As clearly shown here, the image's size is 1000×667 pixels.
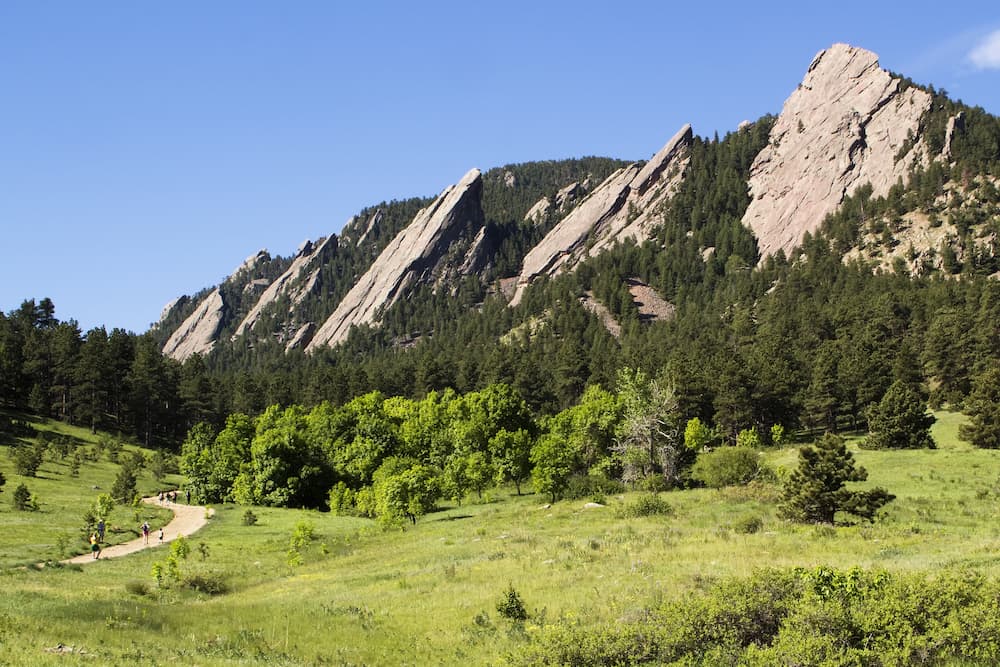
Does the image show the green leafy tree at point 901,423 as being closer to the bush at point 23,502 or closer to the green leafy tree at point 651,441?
the green leafy tree at point 651,441

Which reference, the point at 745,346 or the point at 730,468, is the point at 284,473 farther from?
the point at 745,346

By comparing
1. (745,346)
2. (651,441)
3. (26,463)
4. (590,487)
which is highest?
(745,346)

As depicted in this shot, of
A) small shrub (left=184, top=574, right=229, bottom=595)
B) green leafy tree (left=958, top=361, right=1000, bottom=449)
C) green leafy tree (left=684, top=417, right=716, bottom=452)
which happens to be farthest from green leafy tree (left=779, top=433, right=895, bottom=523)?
green leafy tree (left=958, top=361, right=1000, bottom=449)

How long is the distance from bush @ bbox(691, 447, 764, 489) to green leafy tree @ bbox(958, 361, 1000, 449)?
826 inches

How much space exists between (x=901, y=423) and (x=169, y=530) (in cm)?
6323

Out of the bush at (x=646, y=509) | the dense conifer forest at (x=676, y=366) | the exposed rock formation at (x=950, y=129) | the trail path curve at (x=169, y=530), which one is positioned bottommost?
the trail path curve at (x=169, y=530)

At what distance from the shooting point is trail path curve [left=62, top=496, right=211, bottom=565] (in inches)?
1668

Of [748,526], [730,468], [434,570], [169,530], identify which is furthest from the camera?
[730,468]

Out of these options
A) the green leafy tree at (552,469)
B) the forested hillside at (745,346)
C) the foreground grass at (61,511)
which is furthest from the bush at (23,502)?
the forested hillside at (745,346)

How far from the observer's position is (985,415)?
205ft

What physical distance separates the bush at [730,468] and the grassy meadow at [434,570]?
144 inches

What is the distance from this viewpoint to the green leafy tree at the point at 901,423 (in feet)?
215

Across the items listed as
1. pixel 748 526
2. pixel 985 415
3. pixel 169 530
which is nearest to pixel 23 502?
pixel 169 530

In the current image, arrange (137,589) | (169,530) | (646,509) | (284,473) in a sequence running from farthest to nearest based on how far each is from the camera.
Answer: (284,473)
(169,530)
(646,509)
(137,589)
